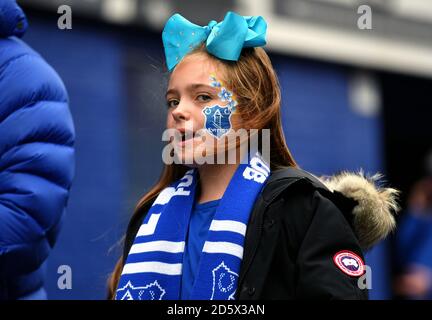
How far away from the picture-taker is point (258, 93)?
8.41 feet

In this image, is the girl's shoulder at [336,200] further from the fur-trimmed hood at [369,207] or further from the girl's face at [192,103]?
the girl's face at [192,103]

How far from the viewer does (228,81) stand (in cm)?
255

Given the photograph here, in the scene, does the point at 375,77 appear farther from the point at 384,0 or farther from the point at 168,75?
the point at 168,75

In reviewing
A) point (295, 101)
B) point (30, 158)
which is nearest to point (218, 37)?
point (30, 158)

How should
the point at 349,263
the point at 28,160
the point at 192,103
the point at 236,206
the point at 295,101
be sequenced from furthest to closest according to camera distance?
the point at 295,101 → the point at 28,160 → the point at 192,103 → the point at 236,206 → the point at 349,263

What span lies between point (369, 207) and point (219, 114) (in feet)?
1.70

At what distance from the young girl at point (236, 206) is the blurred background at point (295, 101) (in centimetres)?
310

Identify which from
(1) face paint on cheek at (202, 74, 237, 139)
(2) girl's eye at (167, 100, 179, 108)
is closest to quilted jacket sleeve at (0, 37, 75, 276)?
(2) girl's eye at (167, 100, 179, 108)

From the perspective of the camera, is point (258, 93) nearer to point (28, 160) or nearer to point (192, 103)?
point (192, 103)

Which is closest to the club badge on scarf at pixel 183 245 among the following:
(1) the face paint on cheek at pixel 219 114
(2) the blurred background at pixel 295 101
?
(1) the face paint on cheek at pixel 219 114

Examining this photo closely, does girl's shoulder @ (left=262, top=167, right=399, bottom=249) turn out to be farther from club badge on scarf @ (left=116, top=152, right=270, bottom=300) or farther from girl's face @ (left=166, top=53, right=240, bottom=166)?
girl's face @ (left=166, top=53, right=240, bottom=166)

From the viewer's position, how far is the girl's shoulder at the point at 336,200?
7.76 feet

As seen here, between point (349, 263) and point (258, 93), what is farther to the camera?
point (258, 93)

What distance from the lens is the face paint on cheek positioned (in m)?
2.51
